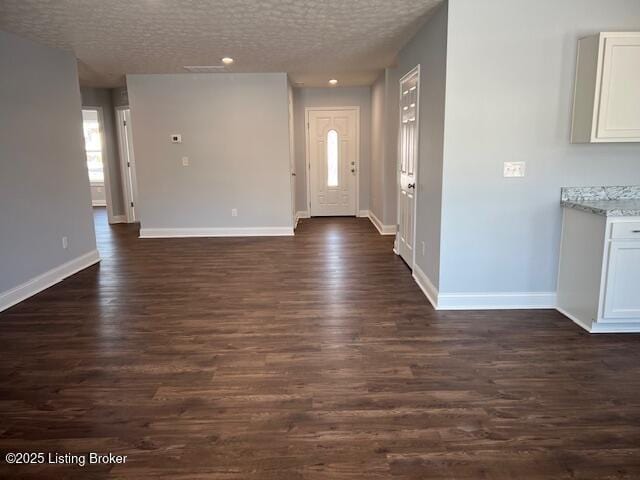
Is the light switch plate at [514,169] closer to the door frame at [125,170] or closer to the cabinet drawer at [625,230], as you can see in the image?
the cabinet drawer at [625,230]

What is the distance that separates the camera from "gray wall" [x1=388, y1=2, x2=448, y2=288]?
360 cm

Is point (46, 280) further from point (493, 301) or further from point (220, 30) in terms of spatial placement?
point (493, 301)

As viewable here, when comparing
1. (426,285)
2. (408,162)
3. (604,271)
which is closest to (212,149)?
(408,162)

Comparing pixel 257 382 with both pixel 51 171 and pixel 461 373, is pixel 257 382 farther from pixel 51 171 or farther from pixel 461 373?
pixel 51 171

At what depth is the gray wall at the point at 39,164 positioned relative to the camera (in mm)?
4125

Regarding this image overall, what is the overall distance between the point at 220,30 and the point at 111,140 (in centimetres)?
540

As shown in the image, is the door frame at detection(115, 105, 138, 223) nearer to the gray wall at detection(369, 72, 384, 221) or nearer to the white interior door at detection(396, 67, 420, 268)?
the gray wall at detection(369, 72, 384, 221)

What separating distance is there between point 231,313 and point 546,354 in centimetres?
244

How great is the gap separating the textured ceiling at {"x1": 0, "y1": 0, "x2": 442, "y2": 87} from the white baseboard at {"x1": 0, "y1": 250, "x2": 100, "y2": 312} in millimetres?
2383

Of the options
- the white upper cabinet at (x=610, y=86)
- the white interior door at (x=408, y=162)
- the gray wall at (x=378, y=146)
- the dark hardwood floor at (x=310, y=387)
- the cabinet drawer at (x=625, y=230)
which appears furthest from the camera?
the gray wall at (x=378, y=146)

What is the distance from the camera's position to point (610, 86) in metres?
3.17

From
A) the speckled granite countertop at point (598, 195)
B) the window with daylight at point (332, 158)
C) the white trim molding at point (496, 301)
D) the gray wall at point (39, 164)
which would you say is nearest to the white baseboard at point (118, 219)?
the gray wall at point (39, 164)

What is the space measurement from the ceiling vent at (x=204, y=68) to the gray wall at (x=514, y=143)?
3.90 metres

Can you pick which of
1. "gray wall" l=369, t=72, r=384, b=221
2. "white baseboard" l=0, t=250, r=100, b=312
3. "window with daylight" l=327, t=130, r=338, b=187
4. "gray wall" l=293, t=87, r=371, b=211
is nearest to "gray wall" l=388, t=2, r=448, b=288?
"gray wall" l=369, t=72, r=384, b=221
